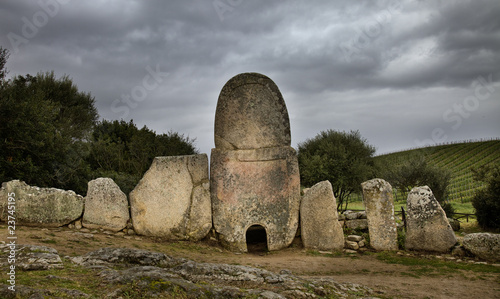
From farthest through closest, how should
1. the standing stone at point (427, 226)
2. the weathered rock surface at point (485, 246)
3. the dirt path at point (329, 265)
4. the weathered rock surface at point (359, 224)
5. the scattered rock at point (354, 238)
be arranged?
the weathered rock surface at point (359, 224)
the scattered rock at point (354, 238)
the standing stone at point (427, 226)
the weathered rock surface at point (485, 246)
the dirt path at point (329, 265)

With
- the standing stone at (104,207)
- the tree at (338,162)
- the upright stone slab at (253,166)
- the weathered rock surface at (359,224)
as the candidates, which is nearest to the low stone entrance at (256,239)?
the upright stone slab at (253,166)

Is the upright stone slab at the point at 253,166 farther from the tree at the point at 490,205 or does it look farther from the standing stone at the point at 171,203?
the tree at the point at 490,205

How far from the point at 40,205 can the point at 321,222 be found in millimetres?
7786

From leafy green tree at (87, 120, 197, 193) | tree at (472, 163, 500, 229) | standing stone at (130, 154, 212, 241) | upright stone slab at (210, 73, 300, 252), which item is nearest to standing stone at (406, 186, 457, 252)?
upright stone slab at (210, 73, 300, 252)

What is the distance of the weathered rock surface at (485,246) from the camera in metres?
9.89

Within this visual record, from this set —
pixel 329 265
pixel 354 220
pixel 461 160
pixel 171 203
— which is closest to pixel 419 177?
pixel 354 220

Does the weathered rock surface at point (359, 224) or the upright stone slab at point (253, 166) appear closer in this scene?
the upright stone slab at point (253, 166)

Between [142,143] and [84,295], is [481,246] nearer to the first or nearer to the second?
[84,295]

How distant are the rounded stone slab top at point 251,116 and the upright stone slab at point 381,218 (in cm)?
299

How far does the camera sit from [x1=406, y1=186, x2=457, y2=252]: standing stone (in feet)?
34.5

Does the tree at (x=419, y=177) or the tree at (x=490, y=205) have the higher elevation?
the tree at (x=419, y=177)

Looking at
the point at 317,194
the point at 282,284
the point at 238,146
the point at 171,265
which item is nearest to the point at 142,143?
the point at 238,146

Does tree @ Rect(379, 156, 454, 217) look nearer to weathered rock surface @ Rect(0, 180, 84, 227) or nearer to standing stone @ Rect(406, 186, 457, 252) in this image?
standing stone @ Rect(406, 186, 457, 252)

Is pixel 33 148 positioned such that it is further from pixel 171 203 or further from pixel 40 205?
pixel 171 203
